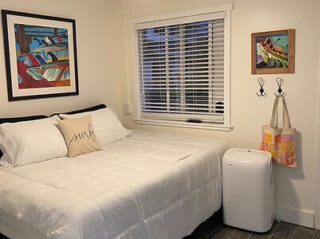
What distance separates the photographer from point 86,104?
11.7ft

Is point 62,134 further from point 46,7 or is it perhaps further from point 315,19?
point 315,19

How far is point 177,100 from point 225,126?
67 centimetres

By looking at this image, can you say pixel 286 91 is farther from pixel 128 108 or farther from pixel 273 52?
pixel 128 108

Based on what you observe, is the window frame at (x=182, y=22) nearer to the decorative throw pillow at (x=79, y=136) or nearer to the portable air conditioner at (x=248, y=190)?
the portable air conditioner at (x=248, y=190)

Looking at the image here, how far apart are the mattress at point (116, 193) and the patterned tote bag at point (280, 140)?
439 millimetres

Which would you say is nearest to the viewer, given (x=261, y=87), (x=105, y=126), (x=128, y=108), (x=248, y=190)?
(x=248, y=190)

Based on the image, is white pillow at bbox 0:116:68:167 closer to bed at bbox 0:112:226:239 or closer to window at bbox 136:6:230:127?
bed at bbox 0:112:226:239

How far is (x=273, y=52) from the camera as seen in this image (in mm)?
2879

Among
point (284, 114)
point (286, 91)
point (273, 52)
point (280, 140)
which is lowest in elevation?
point (280, 140)

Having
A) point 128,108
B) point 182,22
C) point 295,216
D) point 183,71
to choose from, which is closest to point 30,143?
point 128,108

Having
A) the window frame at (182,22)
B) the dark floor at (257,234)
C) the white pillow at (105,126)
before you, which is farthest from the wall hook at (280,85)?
the white pillow at (105,126)

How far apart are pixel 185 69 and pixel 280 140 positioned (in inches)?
50.0

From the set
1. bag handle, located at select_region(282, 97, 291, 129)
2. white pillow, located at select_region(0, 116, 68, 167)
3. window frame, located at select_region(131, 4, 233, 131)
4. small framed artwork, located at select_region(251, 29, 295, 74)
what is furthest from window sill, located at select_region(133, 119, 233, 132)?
white pillow, located at select_region(0, 116, 68, 167)

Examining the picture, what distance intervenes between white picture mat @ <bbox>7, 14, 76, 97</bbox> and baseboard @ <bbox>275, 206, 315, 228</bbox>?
241 cm
